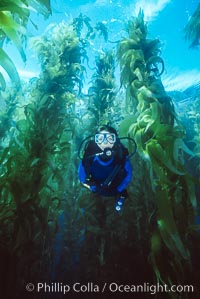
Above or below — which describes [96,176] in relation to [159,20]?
below

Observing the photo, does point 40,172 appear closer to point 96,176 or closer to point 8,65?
point 96,176

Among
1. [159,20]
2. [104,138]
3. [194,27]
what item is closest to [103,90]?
[194,27]

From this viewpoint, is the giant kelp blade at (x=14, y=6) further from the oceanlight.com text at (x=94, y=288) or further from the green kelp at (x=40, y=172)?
the oceanlight.com text at (x=94, y=288)

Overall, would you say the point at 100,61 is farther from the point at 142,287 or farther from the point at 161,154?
the point at 142,287

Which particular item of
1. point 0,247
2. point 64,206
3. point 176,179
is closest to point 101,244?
point 64,206

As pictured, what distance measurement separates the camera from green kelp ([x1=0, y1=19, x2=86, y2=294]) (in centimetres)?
294

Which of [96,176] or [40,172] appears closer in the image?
[96,176]

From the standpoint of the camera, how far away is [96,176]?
2.73m

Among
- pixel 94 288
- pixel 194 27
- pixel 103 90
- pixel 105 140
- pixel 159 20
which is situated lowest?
pixel 94 288

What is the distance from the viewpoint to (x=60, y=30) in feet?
14.8

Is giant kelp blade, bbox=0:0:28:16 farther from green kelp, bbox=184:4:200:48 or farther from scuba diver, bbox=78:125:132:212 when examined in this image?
green kelp, bbox=184:4:200:48

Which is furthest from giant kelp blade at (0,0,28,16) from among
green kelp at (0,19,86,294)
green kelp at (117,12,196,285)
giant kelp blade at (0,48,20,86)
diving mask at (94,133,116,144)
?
green kelp at (0,19,86,294)

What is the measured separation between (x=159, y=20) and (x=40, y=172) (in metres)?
6.98

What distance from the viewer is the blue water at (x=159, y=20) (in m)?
6.14
